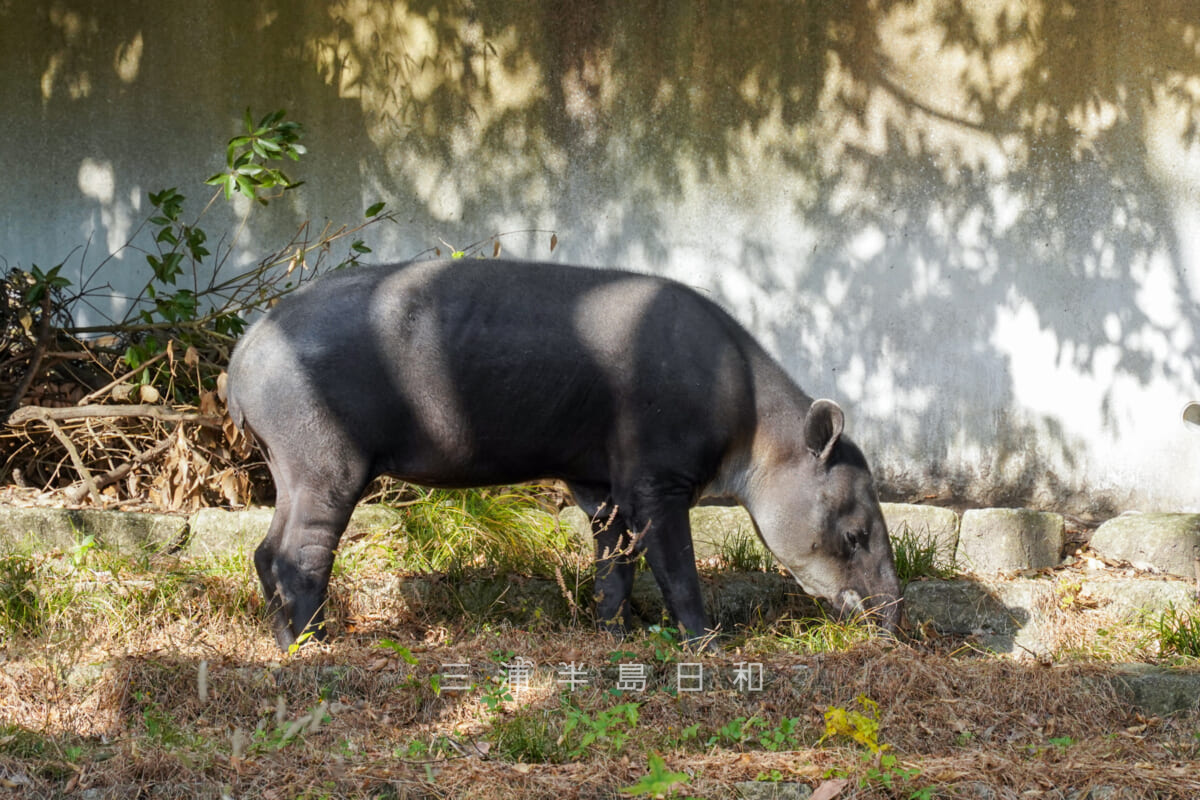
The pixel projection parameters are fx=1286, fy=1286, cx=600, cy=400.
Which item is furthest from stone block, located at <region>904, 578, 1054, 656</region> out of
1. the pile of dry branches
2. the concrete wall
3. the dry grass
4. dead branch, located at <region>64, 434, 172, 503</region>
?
dead branch, located at <region>64, 434, 172, 503</region>

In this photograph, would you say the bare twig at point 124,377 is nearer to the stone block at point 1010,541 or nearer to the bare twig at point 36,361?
the bare twig at point 36,361

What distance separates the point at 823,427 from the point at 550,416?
135cm

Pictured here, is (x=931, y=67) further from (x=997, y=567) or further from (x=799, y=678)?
(x=799, y=678)

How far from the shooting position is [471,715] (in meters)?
5.12

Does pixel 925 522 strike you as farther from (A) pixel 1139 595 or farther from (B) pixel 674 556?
(B) pixel 674 556

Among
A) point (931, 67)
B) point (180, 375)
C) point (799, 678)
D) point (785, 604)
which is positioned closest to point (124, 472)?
point (180, 375)

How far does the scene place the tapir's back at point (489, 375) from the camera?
5.91m

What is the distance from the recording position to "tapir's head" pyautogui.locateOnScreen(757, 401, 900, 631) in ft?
21.0

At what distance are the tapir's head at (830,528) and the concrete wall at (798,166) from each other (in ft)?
9.96

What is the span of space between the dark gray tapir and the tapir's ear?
0.04ft

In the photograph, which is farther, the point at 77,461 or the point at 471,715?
the point at 77,461

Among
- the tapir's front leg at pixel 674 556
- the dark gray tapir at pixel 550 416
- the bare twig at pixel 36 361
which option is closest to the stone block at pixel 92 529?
the bare twig at pixel 36 361

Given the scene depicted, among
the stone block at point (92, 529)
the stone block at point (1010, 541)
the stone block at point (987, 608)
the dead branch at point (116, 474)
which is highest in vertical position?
the dead branch at point (116, 474)

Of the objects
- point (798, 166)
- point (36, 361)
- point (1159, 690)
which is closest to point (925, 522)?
point (1159, 690)
